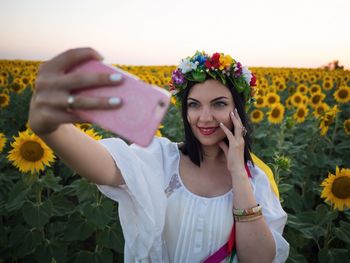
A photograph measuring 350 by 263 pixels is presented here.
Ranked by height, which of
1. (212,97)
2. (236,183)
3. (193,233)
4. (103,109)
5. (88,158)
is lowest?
(193,233)

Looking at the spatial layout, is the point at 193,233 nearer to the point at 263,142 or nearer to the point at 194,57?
the point at 194,57

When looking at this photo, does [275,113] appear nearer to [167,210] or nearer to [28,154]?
[28,154]

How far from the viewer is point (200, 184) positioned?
6.50ft

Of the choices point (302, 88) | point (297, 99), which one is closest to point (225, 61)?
point (297, 99)

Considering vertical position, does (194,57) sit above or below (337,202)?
above

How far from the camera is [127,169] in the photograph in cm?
157

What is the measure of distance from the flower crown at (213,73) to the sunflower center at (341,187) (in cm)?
146

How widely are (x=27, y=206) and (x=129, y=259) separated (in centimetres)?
137

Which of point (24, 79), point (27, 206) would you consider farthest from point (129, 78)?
point (24, 79)

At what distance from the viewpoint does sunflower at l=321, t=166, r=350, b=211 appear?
3035 millimetres

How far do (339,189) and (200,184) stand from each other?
1.76m

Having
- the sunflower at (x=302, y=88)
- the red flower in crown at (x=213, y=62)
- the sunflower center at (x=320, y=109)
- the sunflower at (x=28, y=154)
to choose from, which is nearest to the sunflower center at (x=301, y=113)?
the sunflower center at (x=320, y=109)

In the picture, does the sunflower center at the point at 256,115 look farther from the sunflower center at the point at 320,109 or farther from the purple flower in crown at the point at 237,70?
the purple flower in crown at the point at 237,70

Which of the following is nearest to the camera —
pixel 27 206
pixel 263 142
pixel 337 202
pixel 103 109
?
pixel 103 109
